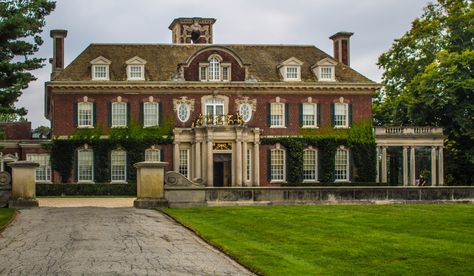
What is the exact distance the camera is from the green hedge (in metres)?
45.8

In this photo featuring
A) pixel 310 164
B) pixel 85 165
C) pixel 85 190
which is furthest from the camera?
pixel 310 164

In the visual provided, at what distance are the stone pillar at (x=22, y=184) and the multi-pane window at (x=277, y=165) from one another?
24155 millimetres

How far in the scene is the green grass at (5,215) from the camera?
22.0 metres

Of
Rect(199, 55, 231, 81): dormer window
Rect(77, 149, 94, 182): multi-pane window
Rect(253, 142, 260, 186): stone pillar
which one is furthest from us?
Rect(199, 55, 231, 81): dormer window

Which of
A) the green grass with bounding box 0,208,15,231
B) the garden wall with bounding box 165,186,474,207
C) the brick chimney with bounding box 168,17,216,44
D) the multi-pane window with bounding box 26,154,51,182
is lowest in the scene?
the green grass with bounding box 0,208,15,231

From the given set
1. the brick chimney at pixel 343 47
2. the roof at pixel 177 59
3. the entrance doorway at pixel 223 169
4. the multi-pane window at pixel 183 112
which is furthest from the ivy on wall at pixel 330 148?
the brick chimney at pixel 343 47

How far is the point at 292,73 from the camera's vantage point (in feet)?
172

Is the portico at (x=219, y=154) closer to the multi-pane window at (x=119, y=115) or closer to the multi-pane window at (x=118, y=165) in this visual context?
the multi-pane window at (x=118, y=165)

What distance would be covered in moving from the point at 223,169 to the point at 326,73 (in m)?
9.13

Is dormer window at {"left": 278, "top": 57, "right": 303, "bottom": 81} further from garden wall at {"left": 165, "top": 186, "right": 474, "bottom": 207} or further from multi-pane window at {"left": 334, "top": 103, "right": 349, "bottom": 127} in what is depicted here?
garden wall at {"left": 165, "top": 186, "right": 474, "bottom": 207}

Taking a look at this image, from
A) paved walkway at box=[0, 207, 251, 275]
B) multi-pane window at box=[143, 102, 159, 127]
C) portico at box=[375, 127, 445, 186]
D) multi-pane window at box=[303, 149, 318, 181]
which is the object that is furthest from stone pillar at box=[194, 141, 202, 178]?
paved walkway at box=[0, 207, 251, 275]

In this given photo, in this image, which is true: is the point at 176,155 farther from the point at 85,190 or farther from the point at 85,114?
the point at 85,190

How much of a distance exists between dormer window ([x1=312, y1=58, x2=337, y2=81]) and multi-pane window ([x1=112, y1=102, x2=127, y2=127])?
12343mm

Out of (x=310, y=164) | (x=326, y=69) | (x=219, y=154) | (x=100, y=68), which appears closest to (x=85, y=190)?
(x=219, y=154)
